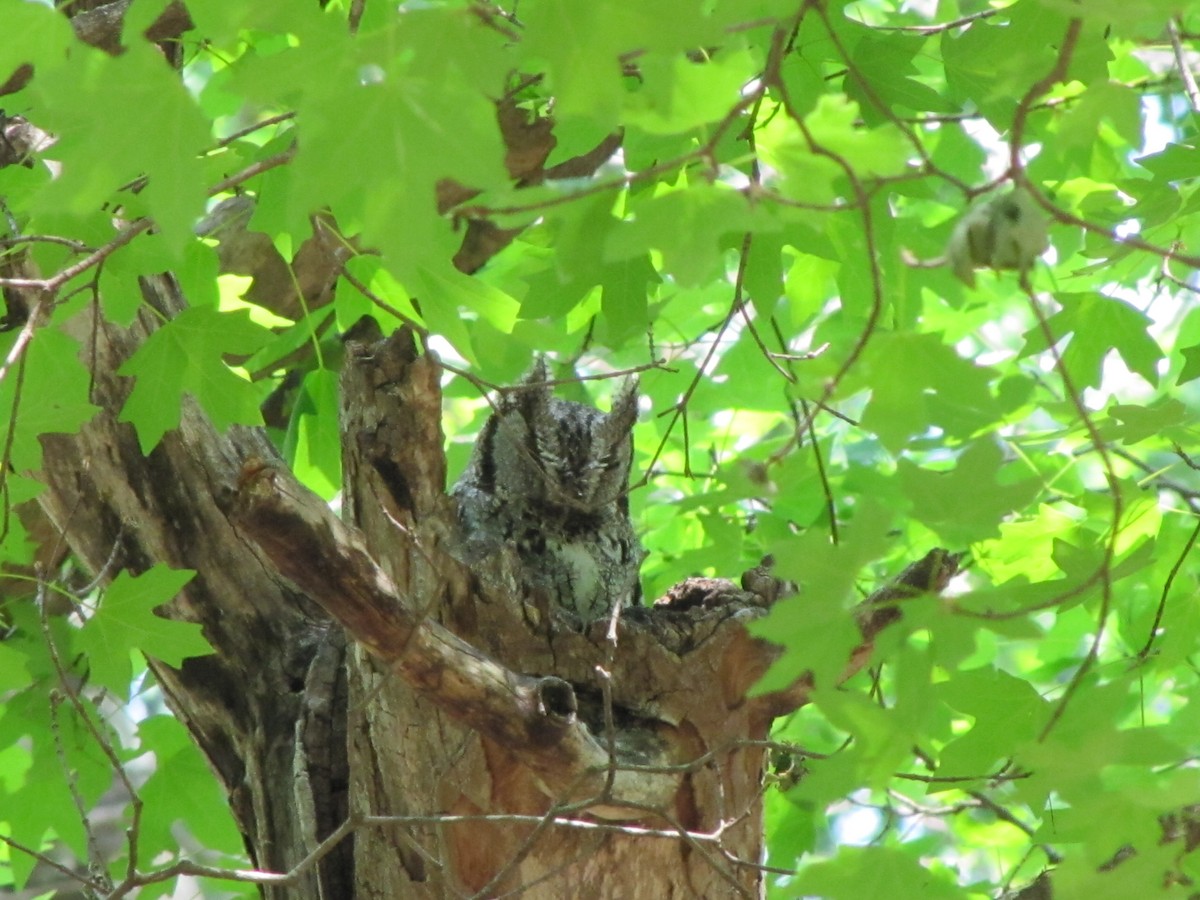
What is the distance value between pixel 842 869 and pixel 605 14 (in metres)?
0.77

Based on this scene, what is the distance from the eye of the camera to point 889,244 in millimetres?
1504

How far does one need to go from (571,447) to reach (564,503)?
0.44 ft

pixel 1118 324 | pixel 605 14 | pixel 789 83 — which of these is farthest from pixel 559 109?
pixel 1118 324

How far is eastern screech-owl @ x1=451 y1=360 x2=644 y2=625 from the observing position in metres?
2.50

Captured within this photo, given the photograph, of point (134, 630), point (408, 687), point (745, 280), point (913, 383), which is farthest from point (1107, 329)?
point (134, 630)

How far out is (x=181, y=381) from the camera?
1.71 metres

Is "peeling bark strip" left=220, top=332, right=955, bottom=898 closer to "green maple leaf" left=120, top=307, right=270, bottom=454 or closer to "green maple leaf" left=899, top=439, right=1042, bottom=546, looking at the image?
"green maple leaf" left=120, top=307, right=270, bottom=454

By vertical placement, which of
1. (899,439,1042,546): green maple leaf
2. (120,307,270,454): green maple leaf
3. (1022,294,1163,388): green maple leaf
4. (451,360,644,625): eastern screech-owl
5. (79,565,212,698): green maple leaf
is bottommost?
(899,439,1042,546): green maple leaf

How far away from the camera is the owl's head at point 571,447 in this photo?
2.58m

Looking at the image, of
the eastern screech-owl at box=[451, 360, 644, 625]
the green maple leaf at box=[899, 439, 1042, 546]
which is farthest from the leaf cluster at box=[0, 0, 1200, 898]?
the eastern screech-owl at box=[451, 360, 644, 625]

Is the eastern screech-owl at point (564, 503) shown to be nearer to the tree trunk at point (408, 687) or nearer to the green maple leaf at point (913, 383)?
the tree trunk at point (408, 687)

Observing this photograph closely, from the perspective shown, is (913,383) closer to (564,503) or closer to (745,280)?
(745,280)

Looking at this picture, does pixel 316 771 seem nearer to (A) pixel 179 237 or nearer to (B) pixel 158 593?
(B) pixel 158 593

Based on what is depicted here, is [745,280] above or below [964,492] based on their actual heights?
above
